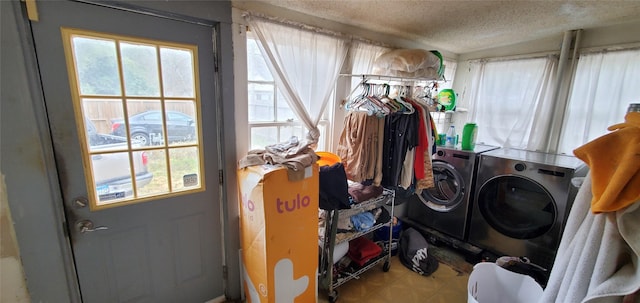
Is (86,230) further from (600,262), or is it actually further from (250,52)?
(600,262)

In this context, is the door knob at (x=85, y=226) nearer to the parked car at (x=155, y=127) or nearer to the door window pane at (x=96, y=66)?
the parked car at (x=155, y=127)

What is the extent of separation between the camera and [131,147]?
136 cm

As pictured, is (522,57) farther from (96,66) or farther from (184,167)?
(96,66)

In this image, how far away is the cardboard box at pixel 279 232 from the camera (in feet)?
4.49

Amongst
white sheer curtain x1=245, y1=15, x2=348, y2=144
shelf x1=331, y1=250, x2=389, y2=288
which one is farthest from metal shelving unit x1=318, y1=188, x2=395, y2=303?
white sheer curtain x1=245, y1=15, x2=348, y2=144

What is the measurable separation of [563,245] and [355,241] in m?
1.48

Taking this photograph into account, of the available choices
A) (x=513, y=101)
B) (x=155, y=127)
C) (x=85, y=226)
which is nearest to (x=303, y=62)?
(x=155, y=127)

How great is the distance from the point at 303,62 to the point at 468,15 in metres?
1.24

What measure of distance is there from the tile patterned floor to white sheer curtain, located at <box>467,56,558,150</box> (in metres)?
1.56

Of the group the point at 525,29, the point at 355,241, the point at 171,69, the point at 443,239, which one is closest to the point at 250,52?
the point at 171,69

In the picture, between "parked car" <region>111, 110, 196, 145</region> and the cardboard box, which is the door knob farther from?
the cardboard box

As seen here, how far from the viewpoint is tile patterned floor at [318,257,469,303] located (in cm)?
192

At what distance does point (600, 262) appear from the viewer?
2.51 ft

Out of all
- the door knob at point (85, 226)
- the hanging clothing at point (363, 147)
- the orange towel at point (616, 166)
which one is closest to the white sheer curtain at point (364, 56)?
the hanging clothing at point (363, 147)
